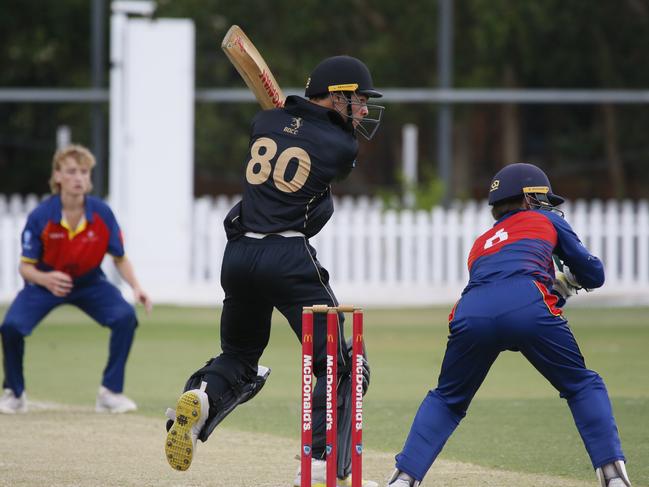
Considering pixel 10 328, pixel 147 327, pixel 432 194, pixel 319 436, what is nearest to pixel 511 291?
pixel 319 436

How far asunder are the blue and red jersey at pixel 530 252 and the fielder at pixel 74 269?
12.0ft

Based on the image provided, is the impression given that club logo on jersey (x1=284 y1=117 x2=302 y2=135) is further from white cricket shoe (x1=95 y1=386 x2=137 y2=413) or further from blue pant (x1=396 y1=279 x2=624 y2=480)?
white cricket shoe (x1=95 y1=386 x2=137 y2=413)

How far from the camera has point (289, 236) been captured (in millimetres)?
6496

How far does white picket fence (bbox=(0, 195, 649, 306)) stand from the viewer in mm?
18266

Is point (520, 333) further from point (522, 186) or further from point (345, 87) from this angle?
point (345, 87)

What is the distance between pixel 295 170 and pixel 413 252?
12.1 metres

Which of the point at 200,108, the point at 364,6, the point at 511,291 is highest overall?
the point at 364,6

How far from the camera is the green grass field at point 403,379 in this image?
8.12m

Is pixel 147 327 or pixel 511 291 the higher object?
pixel 511 291

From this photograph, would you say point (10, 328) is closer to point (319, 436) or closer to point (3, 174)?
point (319, 436)

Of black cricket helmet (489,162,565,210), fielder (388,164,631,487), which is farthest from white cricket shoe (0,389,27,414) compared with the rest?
black cricket helmet (489,162,565,210)

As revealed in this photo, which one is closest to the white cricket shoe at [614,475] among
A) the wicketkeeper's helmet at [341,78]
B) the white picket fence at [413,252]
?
the wicketkeeper's helmet at [341,78]

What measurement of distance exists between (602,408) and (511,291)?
67 centimetres

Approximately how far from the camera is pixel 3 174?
28922 millimetres
